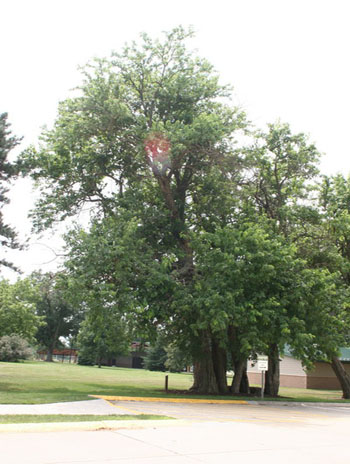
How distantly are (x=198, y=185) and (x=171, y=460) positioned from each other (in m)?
18.5

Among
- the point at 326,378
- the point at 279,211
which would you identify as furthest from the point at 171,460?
the point at 326,378

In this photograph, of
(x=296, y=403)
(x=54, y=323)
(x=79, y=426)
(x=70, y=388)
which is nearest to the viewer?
(x=79, y=426)

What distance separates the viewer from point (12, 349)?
6028 centimetres

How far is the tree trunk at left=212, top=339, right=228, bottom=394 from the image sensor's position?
2347cm

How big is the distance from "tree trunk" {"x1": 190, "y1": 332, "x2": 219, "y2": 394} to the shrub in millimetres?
41458

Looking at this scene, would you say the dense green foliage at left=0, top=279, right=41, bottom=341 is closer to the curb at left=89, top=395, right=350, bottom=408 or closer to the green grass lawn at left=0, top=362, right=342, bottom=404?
the green grass lawn at left=0, top=362, right=342, bottom=404

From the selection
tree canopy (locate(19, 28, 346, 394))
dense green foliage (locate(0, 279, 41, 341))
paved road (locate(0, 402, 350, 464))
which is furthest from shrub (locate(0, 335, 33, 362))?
paved road (locate(0, 402, 350, 464))

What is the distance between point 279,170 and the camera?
24.4 metres

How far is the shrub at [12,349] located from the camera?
58.8 meters

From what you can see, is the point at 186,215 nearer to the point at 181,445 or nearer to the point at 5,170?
the point at 5,170

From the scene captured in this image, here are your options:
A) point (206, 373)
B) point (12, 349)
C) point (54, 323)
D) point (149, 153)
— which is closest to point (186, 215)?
point (149, 153)

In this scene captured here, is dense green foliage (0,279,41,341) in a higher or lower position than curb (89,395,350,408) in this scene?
higher

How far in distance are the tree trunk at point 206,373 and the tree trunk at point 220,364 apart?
0.49 m

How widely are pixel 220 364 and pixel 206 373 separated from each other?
1.27 m
